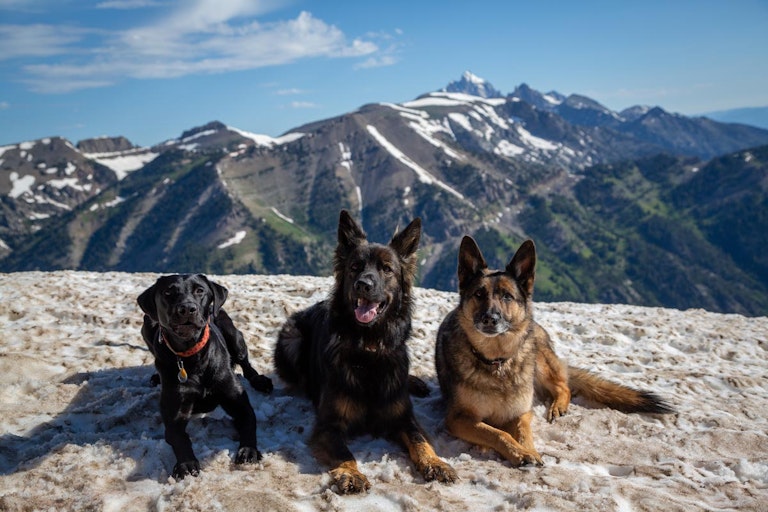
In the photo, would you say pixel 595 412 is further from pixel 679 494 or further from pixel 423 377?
pixel 423 377

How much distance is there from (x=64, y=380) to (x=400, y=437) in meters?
6.31

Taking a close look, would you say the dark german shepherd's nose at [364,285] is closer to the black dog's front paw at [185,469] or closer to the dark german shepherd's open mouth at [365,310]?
the dark german shepherd's open mouth at [365,310]

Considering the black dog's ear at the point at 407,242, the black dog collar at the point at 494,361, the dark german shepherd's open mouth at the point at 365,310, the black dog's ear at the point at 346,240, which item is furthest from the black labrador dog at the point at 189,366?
the black dog collar at the point at 494,361

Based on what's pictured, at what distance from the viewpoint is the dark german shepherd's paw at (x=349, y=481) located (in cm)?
563

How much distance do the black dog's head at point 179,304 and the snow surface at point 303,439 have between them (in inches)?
64.2

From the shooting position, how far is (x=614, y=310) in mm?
17094

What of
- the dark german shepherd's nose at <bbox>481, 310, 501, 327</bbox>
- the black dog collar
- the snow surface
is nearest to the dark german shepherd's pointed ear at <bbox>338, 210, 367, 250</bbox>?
the dark german shepherd's nose at <bbox>481, 310, 501, 327</bbox>

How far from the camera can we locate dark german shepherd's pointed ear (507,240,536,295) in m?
7.59

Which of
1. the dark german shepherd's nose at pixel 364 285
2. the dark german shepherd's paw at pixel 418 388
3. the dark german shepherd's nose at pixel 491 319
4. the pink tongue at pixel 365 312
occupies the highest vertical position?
the dark german shepherd's nose at pixel 364 285

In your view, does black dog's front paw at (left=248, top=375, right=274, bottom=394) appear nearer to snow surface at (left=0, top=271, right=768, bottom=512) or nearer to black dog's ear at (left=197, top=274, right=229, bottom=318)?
snow surface at (left=0, top=271, right=768, bottom=512)

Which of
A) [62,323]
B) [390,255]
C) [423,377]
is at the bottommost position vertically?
[423,377]

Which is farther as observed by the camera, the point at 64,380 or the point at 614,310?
the point at 614,310

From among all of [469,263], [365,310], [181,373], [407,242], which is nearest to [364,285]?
[365,310]

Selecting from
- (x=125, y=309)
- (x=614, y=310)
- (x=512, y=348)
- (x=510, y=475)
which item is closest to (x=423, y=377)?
(x=512, y=348)
